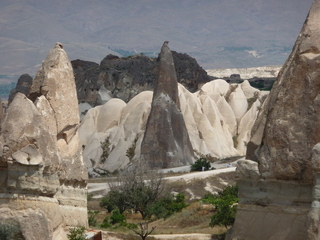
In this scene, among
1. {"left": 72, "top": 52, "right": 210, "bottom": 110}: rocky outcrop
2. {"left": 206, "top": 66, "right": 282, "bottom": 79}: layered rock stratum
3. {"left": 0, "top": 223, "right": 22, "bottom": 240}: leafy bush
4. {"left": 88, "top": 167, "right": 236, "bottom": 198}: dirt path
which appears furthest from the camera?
{"left": 206, "top": 66, "right": 282, "bottom": 79}: layered rock stratum

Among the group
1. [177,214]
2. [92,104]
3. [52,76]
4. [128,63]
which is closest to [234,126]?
[92,104]

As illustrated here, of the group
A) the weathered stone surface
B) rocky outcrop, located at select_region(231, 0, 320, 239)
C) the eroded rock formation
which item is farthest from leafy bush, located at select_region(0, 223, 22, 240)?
the eroded rock formation

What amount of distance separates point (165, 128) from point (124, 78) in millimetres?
35371

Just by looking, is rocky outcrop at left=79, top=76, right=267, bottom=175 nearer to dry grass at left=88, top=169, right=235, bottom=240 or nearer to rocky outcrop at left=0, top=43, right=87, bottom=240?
dry grass at left=88, top=169, right=235, bottom=240

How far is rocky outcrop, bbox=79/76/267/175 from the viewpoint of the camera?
47.4 metres

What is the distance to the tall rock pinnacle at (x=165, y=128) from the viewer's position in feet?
140

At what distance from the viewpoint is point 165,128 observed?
43344mm

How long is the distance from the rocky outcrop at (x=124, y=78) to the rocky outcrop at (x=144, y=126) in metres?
12.0

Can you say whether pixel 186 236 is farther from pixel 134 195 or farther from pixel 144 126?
pixel 144 126

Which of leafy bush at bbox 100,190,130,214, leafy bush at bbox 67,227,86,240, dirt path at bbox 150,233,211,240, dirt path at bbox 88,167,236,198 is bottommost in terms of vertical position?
dirt path at bbox 88,167,236,198

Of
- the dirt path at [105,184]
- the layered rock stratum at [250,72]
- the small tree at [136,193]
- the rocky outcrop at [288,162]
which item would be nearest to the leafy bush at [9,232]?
→ the rocky outcrop at [288,162]

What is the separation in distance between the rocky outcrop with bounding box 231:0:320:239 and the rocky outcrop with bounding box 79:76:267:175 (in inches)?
1201

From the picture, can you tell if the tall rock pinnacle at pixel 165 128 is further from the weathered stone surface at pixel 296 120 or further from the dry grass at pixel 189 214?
the weathered stone surface at pixel 296 120

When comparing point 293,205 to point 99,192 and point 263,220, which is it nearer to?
point 263,220
